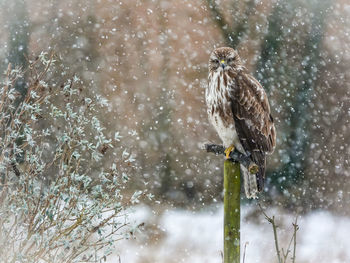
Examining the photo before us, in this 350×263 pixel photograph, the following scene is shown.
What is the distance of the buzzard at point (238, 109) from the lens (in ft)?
11.7

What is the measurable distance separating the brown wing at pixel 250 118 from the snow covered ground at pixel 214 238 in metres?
3.23

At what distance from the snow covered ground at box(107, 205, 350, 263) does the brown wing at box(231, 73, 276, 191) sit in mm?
3225

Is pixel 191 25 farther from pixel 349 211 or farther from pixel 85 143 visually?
pixel 85 143

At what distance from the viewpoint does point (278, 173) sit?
7.54 meters

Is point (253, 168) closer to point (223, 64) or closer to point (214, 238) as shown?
point (223, 64)

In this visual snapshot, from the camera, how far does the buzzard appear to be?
140 inches

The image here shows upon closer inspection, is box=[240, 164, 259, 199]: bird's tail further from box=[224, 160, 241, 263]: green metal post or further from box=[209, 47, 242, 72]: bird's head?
box=[209, 47, 242, 72]: bird's head

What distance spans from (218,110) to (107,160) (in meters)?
3.72

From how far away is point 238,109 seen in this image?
3.56 meters

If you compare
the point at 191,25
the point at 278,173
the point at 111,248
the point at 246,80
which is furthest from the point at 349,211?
the point at 111,248

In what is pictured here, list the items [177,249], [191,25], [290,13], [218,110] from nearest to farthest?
[218,110] → [177,249] → [191,25] → [290,13]

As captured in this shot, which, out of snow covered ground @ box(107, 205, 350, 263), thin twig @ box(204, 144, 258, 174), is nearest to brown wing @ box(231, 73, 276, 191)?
thin twig @ box(204, 144, 258, 174)

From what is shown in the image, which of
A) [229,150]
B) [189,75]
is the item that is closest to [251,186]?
[229,150]

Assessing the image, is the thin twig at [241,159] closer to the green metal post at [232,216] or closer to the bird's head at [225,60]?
the green metal post at [232,216]
